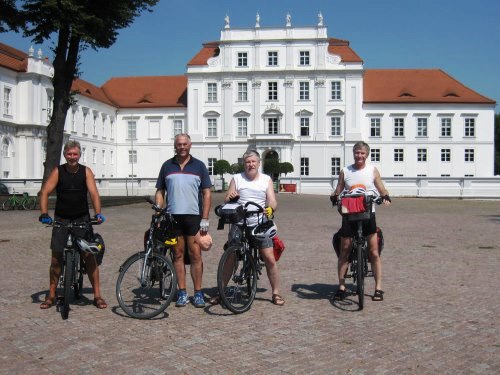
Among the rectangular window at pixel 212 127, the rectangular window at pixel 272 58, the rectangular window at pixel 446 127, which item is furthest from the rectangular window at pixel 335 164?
the rectangular window at pixel 212 127

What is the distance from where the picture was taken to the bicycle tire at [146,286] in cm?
633

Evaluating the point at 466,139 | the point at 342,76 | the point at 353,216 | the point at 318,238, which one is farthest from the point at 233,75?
the point at 353,216

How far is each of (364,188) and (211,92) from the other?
60130mm

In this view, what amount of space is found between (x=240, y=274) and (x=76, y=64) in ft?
63.8

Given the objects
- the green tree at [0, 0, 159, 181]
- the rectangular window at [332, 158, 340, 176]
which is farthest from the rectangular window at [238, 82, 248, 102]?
the green tree at [0, 0, 159, 181]

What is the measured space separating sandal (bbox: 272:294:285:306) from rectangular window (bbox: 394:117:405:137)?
61554 mm

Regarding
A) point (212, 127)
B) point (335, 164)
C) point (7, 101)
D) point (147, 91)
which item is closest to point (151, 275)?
point (7, 101)

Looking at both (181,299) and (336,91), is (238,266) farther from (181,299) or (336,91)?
(336,91)

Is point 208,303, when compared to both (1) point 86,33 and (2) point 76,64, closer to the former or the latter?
(1) point 86,33

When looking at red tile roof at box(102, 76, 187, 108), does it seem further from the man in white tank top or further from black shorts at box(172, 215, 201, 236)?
black shorts at box(172, 215, 201, 236)

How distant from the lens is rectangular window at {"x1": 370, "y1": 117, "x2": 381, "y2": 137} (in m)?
65.9

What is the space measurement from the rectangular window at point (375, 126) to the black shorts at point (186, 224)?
61136mm

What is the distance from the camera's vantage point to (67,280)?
634cm

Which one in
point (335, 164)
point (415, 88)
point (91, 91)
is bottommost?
point (335, 164)
